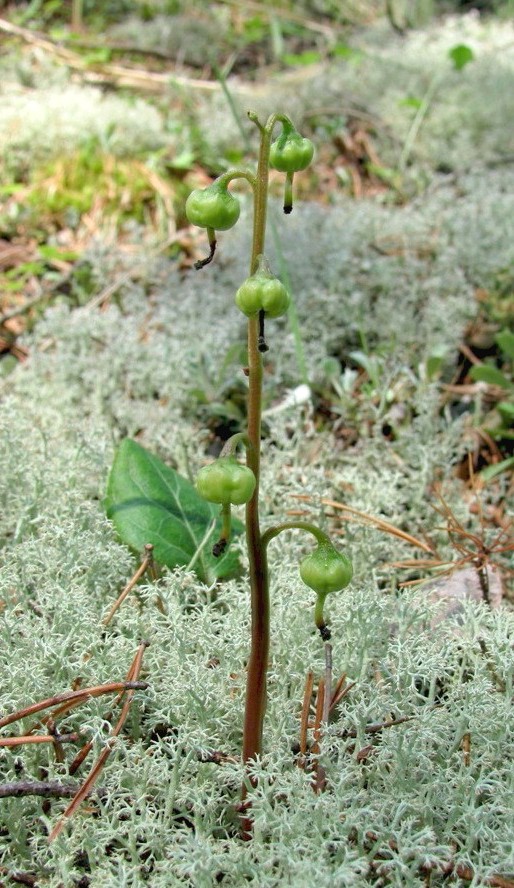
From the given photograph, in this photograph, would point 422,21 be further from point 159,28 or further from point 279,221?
point 279,221

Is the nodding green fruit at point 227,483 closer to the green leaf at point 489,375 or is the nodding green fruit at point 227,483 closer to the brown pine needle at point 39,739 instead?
the brown pine needle at point 39,739

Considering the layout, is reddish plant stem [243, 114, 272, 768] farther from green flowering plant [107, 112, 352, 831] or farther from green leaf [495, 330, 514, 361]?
green leaf [495, 330, 514, 361]

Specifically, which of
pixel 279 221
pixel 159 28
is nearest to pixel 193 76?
pixel 159 28

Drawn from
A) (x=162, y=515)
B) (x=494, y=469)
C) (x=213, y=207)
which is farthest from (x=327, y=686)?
(x=494, y=469)

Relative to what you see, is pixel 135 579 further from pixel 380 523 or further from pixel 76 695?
pixel 380 523

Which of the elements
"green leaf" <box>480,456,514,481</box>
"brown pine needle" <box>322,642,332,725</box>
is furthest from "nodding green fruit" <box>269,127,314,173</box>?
"green leaf" <box>480,456,514,481</box>
